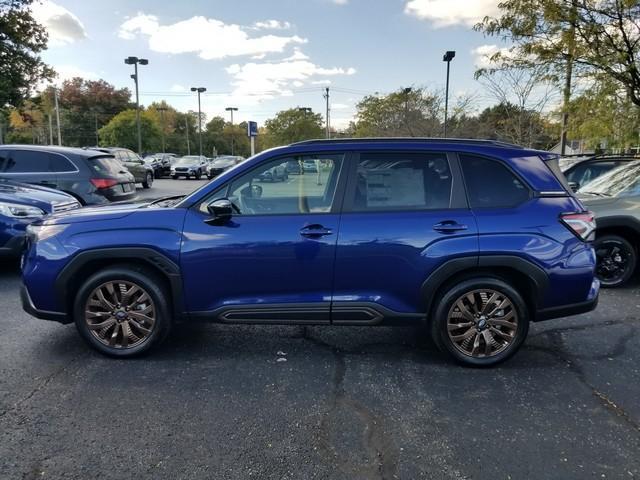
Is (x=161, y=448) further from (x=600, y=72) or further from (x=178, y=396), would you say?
(x=600, y=72)

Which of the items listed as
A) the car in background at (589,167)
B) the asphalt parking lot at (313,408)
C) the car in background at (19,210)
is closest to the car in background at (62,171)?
the car in background at (19,210)

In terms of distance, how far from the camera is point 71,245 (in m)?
3.63

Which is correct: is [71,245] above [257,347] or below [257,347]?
above

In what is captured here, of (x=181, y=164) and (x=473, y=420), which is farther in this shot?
(x=181, y=164)

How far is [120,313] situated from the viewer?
3.74 meters

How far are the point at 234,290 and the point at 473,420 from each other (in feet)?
6.28

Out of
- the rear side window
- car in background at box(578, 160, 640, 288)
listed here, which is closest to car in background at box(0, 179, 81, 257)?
the rear side window

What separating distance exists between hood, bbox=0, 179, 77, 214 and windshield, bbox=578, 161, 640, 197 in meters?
7.43

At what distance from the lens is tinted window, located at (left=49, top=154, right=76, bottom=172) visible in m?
8.84

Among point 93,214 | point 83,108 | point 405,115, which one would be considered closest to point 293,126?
point 405,115

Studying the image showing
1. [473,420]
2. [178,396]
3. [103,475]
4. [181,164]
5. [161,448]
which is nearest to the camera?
[103,475]

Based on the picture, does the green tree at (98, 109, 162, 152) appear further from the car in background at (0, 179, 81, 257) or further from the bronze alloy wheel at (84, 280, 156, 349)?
the bronze alloy wheel at (84, 280, 156, 349)

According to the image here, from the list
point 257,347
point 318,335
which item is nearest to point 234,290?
point 257,347

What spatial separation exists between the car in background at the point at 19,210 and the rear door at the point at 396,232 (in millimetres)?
3892
